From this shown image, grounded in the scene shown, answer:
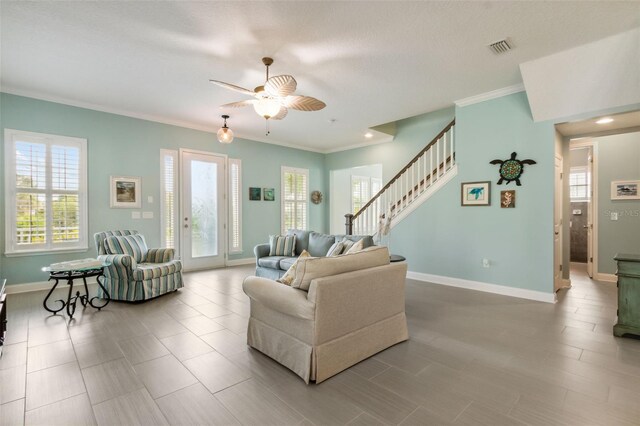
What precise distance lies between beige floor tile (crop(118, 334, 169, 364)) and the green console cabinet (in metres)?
4.34

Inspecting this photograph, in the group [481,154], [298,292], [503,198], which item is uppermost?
[481,154]

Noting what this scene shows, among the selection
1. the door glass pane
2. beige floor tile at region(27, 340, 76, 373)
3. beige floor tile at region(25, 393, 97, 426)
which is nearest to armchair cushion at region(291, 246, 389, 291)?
beige floor tile at region(25, 393, 97, 426)

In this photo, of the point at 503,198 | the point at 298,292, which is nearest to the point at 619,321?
the point at 503,198

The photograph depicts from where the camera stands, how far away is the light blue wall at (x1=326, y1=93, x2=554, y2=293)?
4340 millimetres

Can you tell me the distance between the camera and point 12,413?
75.1 inches

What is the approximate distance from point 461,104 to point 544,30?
203cm

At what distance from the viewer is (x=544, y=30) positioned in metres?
3.02

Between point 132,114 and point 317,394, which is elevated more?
point 132,114

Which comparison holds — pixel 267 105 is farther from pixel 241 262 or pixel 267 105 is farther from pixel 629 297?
pixel 241 262

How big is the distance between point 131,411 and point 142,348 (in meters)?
0.98

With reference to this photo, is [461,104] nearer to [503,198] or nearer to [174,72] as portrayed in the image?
[503,198]

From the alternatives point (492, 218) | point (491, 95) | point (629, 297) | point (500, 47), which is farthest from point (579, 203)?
point (500, 47)

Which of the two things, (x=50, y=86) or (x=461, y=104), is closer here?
(x=50, y=86)

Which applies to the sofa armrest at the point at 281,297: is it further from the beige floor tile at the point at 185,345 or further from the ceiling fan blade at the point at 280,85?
the ceiling fan blade at the point at 280,85
